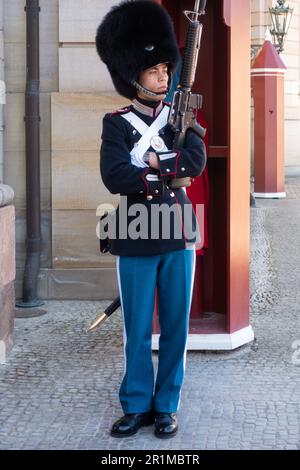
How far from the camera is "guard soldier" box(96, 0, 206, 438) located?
3930mm

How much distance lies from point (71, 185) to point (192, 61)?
2799mm

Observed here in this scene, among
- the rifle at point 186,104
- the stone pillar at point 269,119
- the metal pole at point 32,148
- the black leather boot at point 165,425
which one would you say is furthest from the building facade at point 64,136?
the stone pillar at point 269,119

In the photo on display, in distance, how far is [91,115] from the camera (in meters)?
6.73

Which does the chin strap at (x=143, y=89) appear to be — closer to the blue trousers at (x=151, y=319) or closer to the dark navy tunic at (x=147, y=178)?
the dark navy tunic at (x=147, y=178)

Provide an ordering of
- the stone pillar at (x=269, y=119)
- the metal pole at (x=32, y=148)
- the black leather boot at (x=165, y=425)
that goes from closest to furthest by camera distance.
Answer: the black leather boot at (x=165, y=425), the metal pole at (x=32, y=148), the stone pillar at (x=269, y=119)

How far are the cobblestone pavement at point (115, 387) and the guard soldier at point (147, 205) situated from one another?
221mm

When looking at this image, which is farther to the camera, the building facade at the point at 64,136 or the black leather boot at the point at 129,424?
the building facade at the point at 64,136

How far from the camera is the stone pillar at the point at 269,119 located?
16.9m

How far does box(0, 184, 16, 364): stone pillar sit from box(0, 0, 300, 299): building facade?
144 cm

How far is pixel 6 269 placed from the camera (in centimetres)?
525

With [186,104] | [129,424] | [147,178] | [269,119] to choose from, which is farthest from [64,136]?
[269,119]

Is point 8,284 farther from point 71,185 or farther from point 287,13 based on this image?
point 287,13

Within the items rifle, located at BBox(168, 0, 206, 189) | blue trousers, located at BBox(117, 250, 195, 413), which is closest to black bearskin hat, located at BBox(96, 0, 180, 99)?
rifle, located at BBox(168, 0, 206, 189)

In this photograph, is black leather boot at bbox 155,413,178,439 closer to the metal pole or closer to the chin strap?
the chin strap
